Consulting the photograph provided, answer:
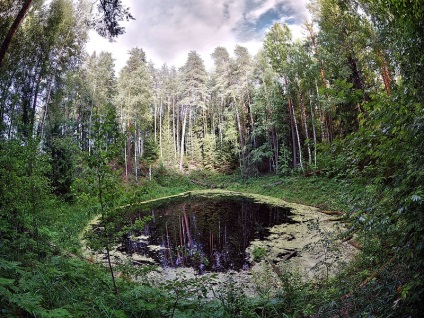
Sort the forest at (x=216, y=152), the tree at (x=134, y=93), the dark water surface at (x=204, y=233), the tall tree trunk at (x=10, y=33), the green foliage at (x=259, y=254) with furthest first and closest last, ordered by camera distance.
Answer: the tree at (x=134, y=93) < the dark water surface at (x=204, y=233) < the green foliage at (x=259, y=254) < the tall tree trunk at (x=10, y=33) < the forest at (x=216, y=152)

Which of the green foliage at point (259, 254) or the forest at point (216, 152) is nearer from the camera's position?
the forest at point (216, 152)

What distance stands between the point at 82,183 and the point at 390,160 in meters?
4.10

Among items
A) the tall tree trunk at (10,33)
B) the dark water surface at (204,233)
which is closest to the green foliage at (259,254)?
the dark water surface at (204,233)

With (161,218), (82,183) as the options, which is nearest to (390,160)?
(82,183)

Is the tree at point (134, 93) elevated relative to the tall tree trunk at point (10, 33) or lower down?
elevated

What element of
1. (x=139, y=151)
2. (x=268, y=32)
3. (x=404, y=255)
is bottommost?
(x=404, y=255)

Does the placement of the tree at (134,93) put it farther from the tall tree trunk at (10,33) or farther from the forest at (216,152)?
the tall tree trunk at (10,33)

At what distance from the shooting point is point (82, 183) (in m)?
3.88

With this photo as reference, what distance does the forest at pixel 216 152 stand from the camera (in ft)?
7.21

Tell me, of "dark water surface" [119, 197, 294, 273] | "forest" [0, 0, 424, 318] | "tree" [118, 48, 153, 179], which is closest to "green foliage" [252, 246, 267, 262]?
"dark water surface" [119, 197, 294, 273]

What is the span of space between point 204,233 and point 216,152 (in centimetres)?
2433

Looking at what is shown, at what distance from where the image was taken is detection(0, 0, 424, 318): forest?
2197 millimetres

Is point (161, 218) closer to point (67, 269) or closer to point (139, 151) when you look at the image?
point (67, 269)

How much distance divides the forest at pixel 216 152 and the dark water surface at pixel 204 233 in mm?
1861
